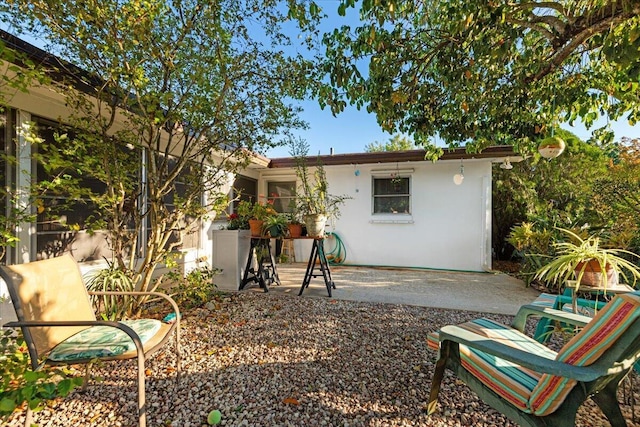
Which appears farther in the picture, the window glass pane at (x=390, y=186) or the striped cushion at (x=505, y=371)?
the window glass pane at (x=390, y=186)

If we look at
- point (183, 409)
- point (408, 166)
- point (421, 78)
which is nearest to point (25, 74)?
point (183, 409)

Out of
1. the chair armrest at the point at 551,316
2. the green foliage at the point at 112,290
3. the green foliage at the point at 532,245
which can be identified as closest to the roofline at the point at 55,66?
the green foliage at the point at 112,290

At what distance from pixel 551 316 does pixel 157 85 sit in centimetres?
382

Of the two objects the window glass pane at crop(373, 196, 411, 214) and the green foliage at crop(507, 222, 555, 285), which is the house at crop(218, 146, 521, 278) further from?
the green foliage at crop(507, 222, 555, 285)

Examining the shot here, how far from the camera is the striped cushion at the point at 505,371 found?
4.42 feet

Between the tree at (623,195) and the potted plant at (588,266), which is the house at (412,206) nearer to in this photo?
the tree at (623,195)

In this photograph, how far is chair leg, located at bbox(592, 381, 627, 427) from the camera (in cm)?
141

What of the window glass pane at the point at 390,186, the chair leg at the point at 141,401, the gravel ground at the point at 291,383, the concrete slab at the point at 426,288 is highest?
the window glass pane at the point at 390,186

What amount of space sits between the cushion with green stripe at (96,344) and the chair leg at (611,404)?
2.56 m

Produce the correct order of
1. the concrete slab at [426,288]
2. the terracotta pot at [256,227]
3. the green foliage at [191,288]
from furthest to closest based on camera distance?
the terracotta pot at [256,227], the concrete slab at [426,288], the green foliage at [191,288]

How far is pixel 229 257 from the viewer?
4.77m

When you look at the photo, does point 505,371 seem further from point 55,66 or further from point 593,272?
point 55,66

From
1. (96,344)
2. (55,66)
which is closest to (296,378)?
(96,344)

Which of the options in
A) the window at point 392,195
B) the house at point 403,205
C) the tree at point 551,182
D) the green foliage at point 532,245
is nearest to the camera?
the green foliage at point 532,245
